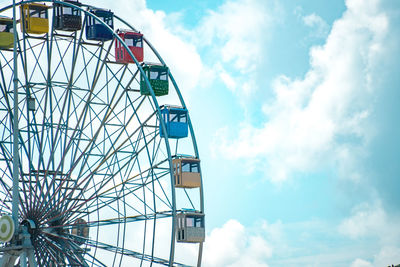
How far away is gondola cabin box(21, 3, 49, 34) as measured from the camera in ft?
143

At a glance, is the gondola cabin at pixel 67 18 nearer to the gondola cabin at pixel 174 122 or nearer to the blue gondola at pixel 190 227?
the gondola cabin at pixel 174 122

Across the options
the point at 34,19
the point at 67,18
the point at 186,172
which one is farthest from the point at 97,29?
the point at 186,172

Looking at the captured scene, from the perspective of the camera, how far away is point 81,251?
137ft

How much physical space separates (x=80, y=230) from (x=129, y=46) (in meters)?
8.11

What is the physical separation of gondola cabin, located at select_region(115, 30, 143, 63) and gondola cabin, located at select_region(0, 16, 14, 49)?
4681mm

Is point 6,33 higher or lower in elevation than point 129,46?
higher

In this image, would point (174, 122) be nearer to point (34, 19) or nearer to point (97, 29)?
point (97, 29)

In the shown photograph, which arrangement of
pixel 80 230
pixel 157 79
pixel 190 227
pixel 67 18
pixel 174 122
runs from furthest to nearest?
pixel 80 230 < pixel 67 18 < pixel 157 79 < pixel 174 122 < pixel 190 227

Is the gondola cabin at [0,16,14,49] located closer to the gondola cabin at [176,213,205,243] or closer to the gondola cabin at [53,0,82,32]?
the gondola cabin at [53,0,82,32]

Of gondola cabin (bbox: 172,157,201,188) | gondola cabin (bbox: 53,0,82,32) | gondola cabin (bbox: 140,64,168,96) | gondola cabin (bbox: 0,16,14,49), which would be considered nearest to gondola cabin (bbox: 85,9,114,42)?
gondola cabin (bbox: 53,0,82,32)

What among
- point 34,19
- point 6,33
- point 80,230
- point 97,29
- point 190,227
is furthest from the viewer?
point 80,230

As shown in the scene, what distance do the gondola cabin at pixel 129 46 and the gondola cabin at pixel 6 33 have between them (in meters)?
4.68

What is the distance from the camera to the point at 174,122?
4125 centimetres

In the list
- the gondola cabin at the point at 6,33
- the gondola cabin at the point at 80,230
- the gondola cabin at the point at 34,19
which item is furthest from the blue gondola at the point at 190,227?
the gondola cabin at the point at 6,33
